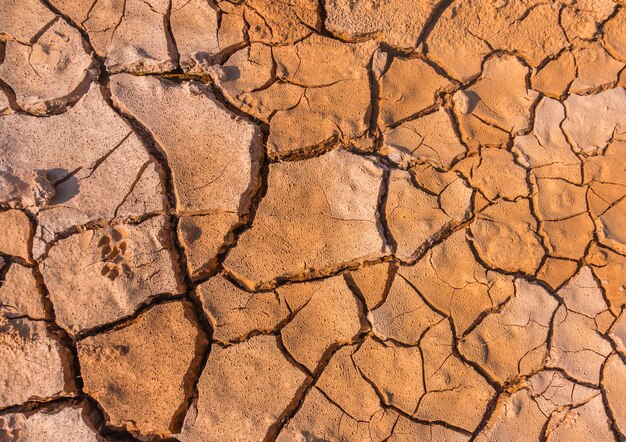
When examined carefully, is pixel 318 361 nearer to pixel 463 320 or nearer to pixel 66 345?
pixel 463 320

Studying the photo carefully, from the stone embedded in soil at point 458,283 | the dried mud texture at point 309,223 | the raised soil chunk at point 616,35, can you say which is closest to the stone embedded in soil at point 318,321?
the dried mud texture at point 309,223

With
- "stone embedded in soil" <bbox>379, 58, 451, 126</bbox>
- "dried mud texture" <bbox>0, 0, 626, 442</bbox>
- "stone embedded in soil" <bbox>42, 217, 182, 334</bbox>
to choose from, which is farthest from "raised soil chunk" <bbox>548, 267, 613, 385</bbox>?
"stone embedded in soil" <bbox>42, 217, 182, 334</bbox>

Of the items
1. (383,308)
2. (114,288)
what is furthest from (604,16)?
(114,288)

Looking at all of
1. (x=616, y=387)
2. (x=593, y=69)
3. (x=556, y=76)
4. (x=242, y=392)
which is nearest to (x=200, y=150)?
(x=242, y=392)

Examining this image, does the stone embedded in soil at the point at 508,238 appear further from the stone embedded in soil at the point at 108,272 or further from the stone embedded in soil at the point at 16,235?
the stone embedded in soil at the point at 16,235

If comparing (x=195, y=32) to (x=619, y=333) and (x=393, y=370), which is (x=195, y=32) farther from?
(x=619, y=333)
